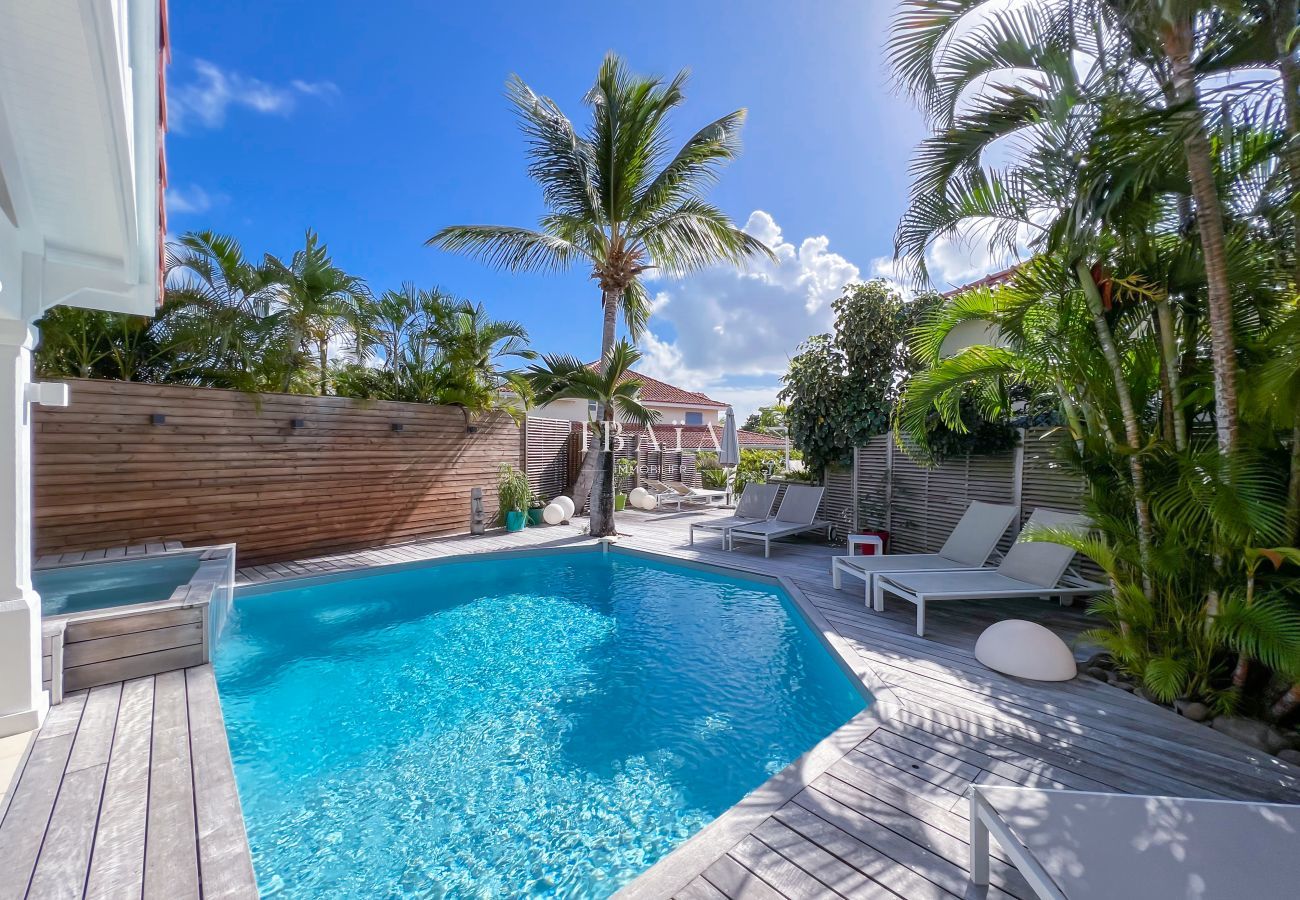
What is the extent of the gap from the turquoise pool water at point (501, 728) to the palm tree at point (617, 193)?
6.08 meters

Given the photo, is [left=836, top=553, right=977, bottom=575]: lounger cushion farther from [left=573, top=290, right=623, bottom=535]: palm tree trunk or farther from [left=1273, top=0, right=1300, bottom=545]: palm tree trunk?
[left=573, top=290, right=623, bottom=535]: palm tree trunk

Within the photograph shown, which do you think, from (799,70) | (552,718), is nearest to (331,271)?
(552,718)

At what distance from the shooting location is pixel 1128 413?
3.63m

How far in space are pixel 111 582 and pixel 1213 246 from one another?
941cm

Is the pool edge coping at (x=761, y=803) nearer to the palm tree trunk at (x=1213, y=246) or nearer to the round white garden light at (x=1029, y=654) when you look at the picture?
the round white garden light at (x=1029, y=654)

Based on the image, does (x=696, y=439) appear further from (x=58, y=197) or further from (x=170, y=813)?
(x=170, y=813)

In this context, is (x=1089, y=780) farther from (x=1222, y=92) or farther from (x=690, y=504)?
(x=690, y=504)

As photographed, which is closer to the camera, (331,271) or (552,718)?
(552,718)

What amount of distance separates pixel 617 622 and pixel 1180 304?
226 inches

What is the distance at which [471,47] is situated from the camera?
823 cm

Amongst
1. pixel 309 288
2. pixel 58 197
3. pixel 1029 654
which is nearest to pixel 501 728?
pixel 1029 654

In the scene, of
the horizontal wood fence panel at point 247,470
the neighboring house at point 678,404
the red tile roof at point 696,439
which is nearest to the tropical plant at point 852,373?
the horizontal wood fence panel at point 247,470

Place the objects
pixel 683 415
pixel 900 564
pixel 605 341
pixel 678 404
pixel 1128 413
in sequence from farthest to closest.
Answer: pixel 683 415
pixel 678 404
pixel 605 341
pixel 900 564
pixel 1128 413

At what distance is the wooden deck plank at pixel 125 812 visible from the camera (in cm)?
204
